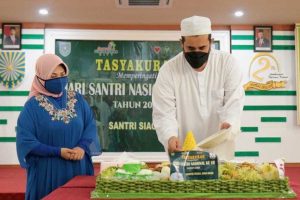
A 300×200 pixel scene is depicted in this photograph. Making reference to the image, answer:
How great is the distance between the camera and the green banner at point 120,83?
24.9 feet

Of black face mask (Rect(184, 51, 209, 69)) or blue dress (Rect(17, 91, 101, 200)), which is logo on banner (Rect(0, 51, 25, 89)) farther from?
black face mask (Rect(184, 51, 209, 69))

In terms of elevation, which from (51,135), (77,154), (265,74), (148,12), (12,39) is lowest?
(77,154)

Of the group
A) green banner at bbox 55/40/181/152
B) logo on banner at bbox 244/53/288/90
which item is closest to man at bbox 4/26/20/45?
green banner at bbox 55/40/181/152

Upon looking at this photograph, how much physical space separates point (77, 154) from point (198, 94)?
33.5 inches

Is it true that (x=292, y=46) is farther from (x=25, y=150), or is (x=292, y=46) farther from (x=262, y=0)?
(x=25, y=150)

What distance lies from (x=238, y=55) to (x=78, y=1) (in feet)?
10.1

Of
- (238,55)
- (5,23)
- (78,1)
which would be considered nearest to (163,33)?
(238,55)

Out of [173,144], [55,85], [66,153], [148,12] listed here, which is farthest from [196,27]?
[148,12]

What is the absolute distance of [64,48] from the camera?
7.56m

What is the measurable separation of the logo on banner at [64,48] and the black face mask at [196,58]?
5171 mm

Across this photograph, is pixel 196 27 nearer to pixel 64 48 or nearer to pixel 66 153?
pixel 66 153

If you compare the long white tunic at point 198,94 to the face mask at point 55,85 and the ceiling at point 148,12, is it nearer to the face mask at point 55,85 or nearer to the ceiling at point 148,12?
the face mask at point 55,85

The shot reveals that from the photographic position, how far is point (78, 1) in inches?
A: 242

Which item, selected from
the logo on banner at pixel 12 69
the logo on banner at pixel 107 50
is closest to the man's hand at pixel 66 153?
the logo on banner at pixel 107 50
